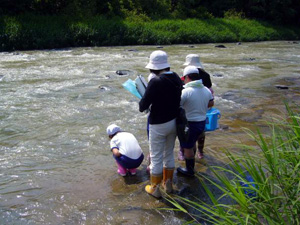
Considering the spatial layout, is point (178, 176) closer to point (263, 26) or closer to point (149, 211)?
point (149, 211)

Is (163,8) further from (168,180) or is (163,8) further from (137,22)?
(168,180)

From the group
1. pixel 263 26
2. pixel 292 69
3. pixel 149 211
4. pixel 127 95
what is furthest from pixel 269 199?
pixel 263 26

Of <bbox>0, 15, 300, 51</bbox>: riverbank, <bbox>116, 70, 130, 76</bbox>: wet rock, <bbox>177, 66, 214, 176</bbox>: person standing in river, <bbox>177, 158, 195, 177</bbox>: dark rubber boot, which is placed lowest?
<bbox>0, 15, 300, 51</bbox>: riverbank

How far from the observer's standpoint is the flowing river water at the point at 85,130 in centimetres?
426

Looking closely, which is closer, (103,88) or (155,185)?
(155,185)

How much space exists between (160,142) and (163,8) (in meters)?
29.9

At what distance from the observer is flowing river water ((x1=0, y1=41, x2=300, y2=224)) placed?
4.26m

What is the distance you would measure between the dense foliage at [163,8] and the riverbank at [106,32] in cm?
192

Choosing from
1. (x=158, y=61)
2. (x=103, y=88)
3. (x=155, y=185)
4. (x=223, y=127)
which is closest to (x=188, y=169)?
(x=155, y=185)

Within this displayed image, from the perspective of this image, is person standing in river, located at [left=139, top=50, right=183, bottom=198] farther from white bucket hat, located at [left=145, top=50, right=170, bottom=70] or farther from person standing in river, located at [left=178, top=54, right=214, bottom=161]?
person standing in river, located at [left=178, top=54, right=214, bottom=161]

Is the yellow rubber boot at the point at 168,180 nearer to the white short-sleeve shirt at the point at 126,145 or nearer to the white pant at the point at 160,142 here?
the white pant at the point at 160,142

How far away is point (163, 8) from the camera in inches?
1278

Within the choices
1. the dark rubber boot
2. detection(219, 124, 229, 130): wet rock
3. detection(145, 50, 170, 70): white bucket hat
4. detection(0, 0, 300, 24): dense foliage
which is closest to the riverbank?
detection(0, 0, 300, 24): dense foliage

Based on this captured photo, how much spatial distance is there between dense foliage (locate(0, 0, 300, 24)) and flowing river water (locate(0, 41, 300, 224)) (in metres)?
10.9
